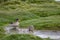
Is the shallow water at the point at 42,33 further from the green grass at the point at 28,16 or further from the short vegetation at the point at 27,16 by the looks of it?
the green grass at the point at 28,16

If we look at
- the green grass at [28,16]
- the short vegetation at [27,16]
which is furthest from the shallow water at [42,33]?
the green grass at [28,16]

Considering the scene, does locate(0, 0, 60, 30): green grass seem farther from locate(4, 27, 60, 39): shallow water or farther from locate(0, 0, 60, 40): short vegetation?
locate(4, 27, 60, 39): shallow water

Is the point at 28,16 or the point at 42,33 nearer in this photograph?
the point at 42,33

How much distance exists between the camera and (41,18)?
13727mm

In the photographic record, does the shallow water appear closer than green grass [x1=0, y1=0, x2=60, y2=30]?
Yes

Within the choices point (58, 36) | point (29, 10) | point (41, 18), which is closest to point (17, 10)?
point (29, 10)

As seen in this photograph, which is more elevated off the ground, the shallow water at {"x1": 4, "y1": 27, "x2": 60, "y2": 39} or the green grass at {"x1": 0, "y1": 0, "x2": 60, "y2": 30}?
the green grass at {"x1": 0, "y1": 0, "x2": 60, "y2": 30}

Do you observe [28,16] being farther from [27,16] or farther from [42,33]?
[42,33]

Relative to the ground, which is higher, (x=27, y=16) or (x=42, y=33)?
(x=27, y=16)

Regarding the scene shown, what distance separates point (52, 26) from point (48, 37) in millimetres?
1765

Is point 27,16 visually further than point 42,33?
Yes

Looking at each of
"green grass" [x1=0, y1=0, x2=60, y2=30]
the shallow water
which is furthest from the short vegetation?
the shallow water

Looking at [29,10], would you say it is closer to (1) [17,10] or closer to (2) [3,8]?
(1) [17,10]

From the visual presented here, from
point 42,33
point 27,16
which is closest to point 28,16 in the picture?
point 27,16
